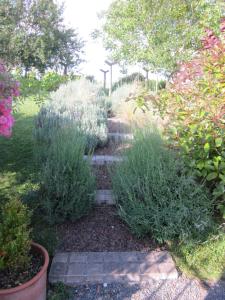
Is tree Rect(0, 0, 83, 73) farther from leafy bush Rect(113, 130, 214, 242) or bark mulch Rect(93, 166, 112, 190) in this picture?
leafy bush Rect(113, 130, 214, 242)

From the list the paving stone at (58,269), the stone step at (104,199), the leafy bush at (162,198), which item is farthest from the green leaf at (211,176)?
the paving stone at (58,269)

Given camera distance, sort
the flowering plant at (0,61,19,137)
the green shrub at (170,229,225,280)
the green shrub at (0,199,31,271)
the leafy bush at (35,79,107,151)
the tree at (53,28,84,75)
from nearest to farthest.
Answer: the green shrub at (0,199,31,271) < the flowering plant at (0,61,19,137) < the green shrub at (170,229,225,280) < the leafy bush at (35,79,107,151) < the tree at (53,28,84,75)

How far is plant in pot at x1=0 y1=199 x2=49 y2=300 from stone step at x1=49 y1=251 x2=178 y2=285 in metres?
0.34

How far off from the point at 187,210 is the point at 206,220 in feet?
0.71

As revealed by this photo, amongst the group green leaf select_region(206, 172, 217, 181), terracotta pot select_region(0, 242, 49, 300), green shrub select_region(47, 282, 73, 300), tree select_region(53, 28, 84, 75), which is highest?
tree select_region(53, 28, 84, 75)

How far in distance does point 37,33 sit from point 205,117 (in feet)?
72.6

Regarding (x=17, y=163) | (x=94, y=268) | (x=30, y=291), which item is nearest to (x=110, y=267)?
(x=94, y=268)

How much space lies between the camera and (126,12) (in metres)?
9.22

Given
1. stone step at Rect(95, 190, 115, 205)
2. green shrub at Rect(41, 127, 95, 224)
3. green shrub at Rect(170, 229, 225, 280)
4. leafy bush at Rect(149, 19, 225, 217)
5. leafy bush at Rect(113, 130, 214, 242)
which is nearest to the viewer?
green shrub at Rect(170, 229, 225, 280)

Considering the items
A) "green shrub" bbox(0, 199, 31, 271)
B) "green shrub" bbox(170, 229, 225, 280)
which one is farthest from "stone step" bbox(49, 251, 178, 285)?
"green shrub" bbox(0, 199, 31, 271)

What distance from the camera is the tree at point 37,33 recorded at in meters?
19.9

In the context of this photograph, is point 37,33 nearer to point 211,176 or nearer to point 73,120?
point 73,120

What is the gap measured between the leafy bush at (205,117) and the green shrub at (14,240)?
5.64 feet

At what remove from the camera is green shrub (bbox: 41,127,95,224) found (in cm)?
298
